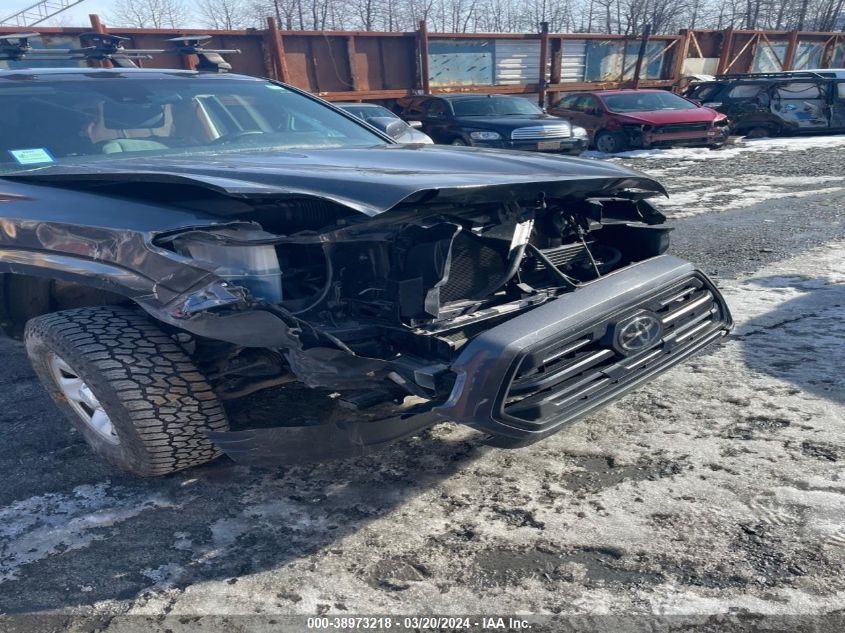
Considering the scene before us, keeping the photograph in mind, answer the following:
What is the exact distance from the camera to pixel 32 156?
2943mm

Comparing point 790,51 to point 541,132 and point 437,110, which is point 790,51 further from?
point 437,110

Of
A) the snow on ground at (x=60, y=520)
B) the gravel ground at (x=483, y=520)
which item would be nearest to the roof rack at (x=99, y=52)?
the gravel ground at (x=483, y=520)

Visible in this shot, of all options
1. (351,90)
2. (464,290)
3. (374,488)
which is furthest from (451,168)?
(351,90)

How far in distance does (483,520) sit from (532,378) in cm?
52

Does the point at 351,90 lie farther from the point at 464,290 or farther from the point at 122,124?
the point at 464,290

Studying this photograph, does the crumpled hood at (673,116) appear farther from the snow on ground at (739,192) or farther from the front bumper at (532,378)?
the front bumper at (532,378)

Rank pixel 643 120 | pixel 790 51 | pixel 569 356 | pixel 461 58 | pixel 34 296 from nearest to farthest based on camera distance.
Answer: pixel 569 356 → pixel 34 296 → pixel 643 120 → pixel 461 58 → pixel 790 51

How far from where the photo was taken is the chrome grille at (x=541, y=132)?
11.0 metres

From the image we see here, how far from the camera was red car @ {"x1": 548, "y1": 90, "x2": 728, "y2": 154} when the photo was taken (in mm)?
12453

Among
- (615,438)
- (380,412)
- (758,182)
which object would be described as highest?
(380,412)

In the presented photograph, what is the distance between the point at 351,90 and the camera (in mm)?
14414

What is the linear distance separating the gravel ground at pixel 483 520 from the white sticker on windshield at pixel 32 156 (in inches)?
46.7

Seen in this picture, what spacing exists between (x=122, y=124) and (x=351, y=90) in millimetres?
11937

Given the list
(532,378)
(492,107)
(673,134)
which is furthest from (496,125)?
(532,378)
